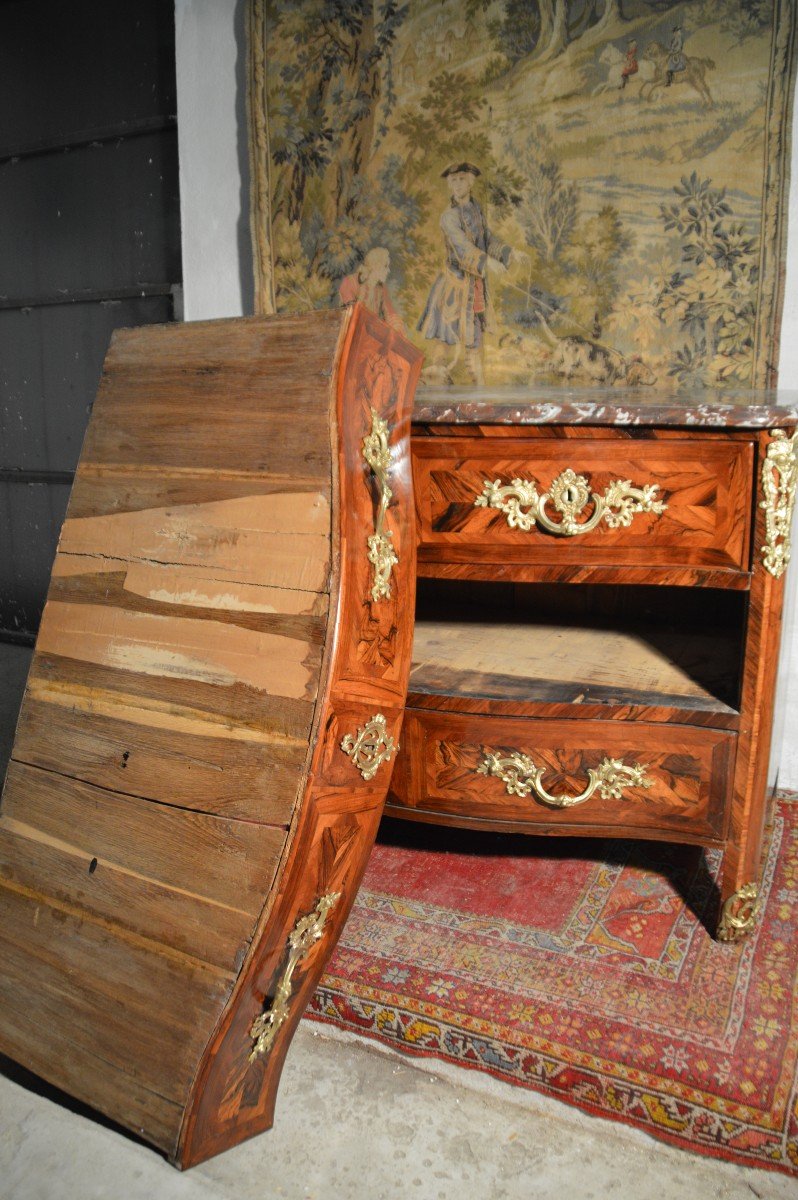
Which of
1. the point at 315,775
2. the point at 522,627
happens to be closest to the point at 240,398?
the point at 315,775

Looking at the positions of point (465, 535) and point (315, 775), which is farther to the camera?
point (465, 535)

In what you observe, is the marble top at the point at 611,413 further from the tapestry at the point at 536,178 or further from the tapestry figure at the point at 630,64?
the tapestry figure at the point at 630,64

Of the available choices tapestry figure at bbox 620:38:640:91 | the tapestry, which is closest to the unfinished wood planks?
the tapestry

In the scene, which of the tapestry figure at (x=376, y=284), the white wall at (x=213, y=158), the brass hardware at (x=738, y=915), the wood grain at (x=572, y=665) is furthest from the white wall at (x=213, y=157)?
the brass hardware at (x=738, y=915)

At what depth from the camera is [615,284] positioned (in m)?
2.14

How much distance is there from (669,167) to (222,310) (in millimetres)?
1356

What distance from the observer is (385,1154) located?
1.25m

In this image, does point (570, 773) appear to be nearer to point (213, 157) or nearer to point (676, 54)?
point (676, 54)

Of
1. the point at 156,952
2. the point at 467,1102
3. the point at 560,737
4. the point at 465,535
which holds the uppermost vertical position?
the point at 465,535

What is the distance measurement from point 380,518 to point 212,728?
38cm

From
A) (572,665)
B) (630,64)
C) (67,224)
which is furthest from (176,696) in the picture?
(67,224)

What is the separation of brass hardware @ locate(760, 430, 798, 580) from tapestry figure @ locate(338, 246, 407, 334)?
127 cm

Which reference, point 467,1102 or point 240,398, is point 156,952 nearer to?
point 467,1102

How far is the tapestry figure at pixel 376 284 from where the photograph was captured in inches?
94.0
